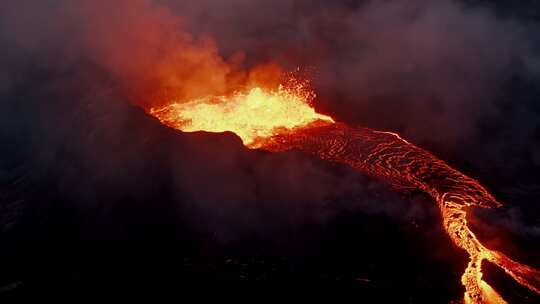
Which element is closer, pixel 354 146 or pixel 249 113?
pixel 354 146

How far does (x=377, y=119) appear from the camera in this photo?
9414 mm

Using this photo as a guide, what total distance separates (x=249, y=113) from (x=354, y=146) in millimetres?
2292

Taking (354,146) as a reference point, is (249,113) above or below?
above

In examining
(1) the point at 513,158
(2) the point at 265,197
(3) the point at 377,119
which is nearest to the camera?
(2) the point at 265,197

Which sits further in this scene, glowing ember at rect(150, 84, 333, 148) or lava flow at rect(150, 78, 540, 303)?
glowing ember at rect(150, 84, 333, 148)

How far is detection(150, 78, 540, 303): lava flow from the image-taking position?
6148 mm

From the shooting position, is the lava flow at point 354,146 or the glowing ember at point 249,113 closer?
the lava flow at point 354,146

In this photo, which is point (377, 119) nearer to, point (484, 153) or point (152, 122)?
point (484, 153)

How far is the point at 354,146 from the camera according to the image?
846 cm

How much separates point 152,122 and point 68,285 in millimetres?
3682

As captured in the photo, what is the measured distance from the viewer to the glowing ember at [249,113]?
874 cm

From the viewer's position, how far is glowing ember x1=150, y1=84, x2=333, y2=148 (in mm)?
8742

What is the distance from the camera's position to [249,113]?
9391mm

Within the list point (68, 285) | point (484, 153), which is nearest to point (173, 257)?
point (68, 285)
